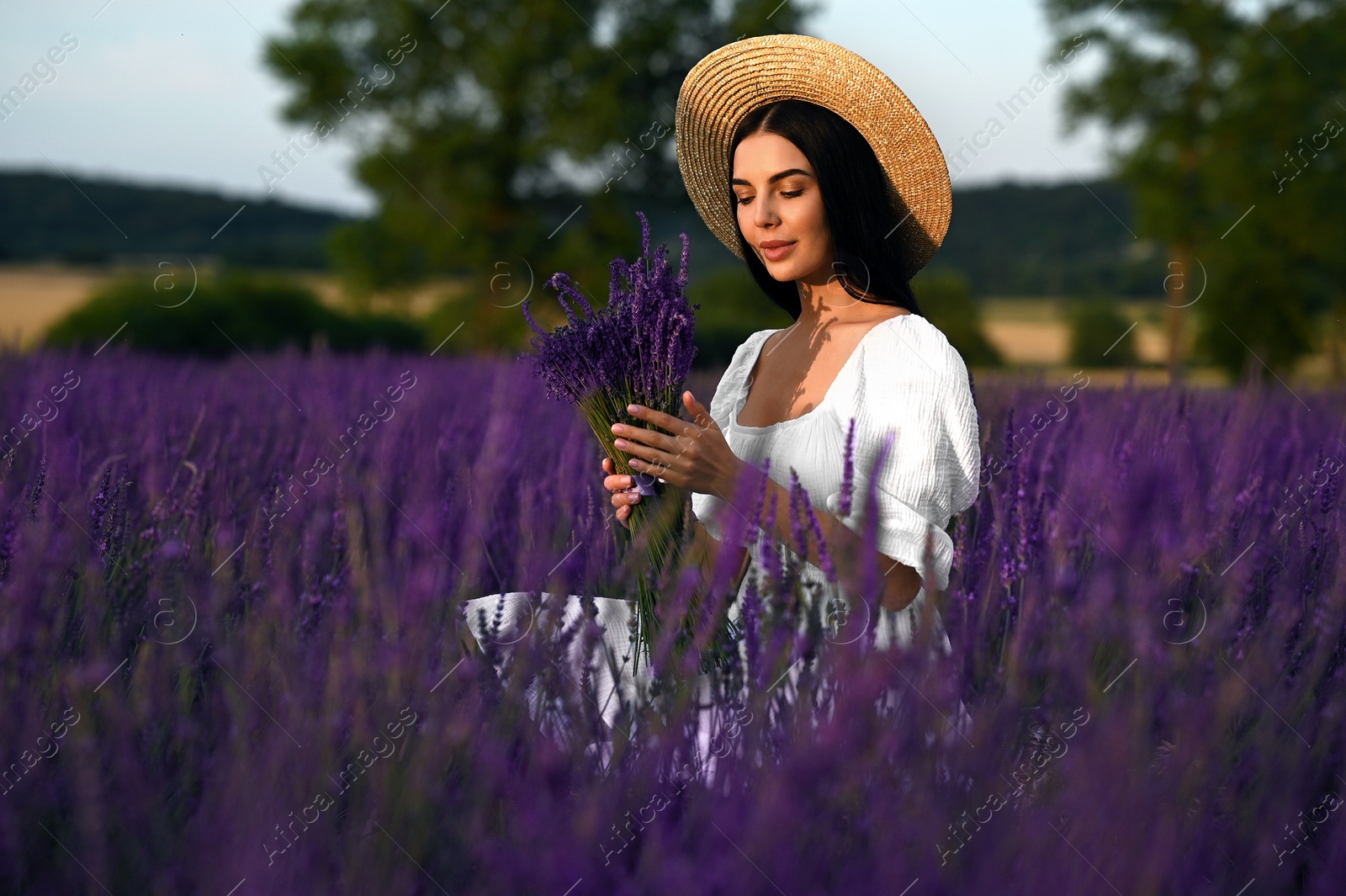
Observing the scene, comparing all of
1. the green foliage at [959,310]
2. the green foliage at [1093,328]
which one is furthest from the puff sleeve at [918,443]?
the green foliage at [1093,328]

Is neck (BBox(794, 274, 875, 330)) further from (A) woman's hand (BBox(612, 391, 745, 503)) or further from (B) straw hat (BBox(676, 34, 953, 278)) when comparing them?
(A) woman's hand (BBox(612, 391, 745, 503))

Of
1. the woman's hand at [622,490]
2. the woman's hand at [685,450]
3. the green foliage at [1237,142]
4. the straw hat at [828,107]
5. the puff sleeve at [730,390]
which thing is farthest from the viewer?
the green foliage at [1237,142]

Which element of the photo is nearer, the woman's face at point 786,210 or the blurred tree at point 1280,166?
the woman's face at point 786,210

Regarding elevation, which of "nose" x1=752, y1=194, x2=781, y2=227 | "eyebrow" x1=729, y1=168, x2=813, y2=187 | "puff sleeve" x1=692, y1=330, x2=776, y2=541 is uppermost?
"eyebrow" x1=729, y1=168, x2=813, y2=187

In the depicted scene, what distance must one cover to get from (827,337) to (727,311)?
2602 centimetres

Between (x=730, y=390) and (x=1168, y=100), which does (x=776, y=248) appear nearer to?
(x=730, y=390)

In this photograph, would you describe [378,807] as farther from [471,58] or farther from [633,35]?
[471,58]

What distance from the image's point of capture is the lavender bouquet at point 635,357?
1.69 metres

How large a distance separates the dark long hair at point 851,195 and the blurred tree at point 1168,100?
19.0 meters

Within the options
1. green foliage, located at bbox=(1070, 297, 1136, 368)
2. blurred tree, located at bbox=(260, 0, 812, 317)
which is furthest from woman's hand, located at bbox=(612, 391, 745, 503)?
green foliage, located at bbox=(1070, 297, 1136, 368)

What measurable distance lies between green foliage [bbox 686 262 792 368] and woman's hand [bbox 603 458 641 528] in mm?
11741

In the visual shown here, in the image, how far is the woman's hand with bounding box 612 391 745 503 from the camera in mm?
1625

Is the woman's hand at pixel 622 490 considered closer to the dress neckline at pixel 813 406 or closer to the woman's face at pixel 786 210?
the dress neckline at pixel 813 406

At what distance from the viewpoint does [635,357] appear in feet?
5.67
